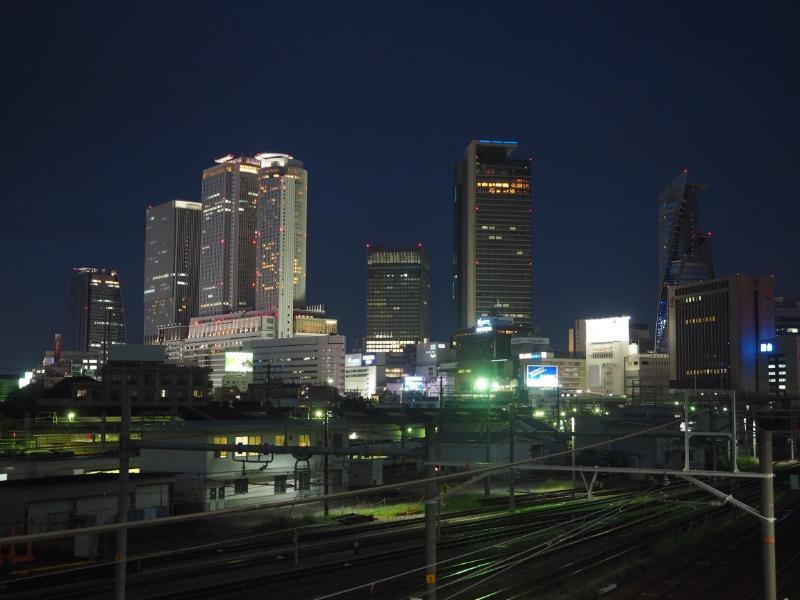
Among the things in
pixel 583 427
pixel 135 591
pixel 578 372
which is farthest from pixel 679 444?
pixel 578 372

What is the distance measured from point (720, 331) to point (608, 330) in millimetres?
20244

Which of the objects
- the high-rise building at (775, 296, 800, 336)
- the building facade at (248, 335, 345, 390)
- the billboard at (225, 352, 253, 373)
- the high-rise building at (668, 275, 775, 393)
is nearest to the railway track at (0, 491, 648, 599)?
the billboard at (225, 352, 253, 373)

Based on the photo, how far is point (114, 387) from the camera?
280 feet

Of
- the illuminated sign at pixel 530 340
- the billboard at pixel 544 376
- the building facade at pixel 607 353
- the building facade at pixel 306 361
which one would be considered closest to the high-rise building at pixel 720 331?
the building facade at pixel 607 353

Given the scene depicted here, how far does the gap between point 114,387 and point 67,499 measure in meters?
63.1

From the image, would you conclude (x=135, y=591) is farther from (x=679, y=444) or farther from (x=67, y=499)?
(x=679, y=444)

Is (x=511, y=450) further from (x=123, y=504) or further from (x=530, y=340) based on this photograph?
(x=530, y=340)

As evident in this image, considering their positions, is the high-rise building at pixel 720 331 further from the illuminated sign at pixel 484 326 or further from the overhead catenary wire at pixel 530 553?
the overhead catenary wire at pixel 530 553

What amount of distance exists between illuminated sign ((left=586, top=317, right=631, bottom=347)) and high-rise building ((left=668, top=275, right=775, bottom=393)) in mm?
12093

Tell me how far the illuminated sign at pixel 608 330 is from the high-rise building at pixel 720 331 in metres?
12.1

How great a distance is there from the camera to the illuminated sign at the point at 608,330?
15438 centimetres

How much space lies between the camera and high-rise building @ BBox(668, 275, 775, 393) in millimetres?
141625

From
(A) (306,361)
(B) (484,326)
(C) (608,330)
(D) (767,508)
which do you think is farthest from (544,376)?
(D) (767,508)

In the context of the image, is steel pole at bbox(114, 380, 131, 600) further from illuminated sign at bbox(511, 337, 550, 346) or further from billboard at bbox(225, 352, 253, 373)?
illuminated sign at bbox(511, 337, 550, 346)
